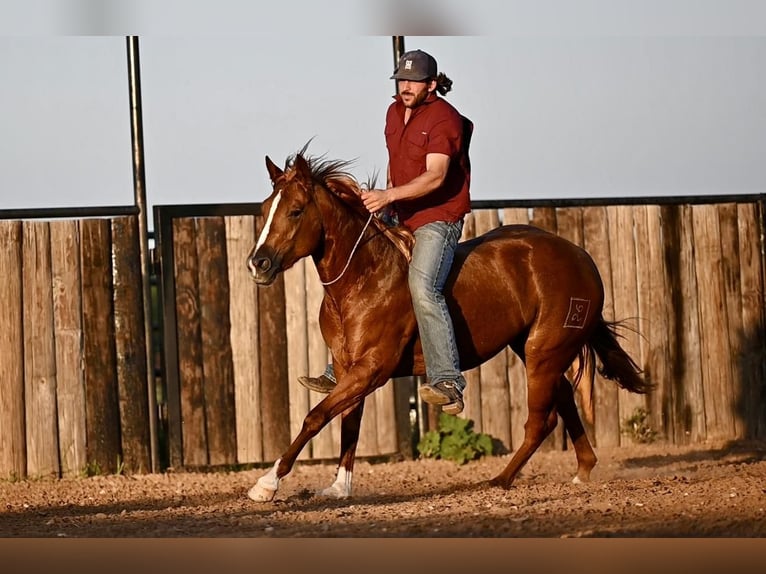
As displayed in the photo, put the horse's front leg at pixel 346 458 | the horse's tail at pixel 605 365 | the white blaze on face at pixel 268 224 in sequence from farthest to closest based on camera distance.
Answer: the horse's tail at pixel 605 365 → the horse's front leg at pixel 346 458 → the white blaze on face at pixel 268 224

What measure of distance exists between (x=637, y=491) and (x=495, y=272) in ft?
5.64

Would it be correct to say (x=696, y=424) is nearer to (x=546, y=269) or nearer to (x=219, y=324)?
(x=546, y=269)

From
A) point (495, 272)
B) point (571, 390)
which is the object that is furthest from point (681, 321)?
point (495, 272)

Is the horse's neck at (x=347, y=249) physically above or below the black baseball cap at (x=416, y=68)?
below

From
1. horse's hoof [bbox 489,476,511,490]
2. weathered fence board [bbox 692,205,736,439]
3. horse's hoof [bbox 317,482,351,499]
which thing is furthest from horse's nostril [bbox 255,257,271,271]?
weathered fence board [bbox 692,205,736,439]

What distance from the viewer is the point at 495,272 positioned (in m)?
8.27

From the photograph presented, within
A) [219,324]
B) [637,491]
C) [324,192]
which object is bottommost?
[637,491]

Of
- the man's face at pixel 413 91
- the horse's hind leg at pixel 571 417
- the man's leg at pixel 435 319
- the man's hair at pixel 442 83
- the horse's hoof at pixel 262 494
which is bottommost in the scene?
the horse's hoof at pixel 262 494

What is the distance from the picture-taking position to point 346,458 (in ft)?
26.3

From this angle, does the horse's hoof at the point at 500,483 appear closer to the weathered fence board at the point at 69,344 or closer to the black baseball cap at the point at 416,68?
the black baseball cap at the point at 416,68

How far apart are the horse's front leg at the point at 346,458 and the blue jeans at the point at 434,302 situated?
612 millimetres

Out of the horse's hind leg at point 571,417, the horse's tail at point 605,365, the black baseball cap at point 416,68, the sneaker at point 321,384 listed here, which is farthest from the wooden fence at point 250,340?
the black baseball cap at point 416,68

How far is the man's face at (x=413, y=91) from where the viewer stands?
25.5ft

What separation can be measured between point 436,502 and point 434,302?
122 cm
